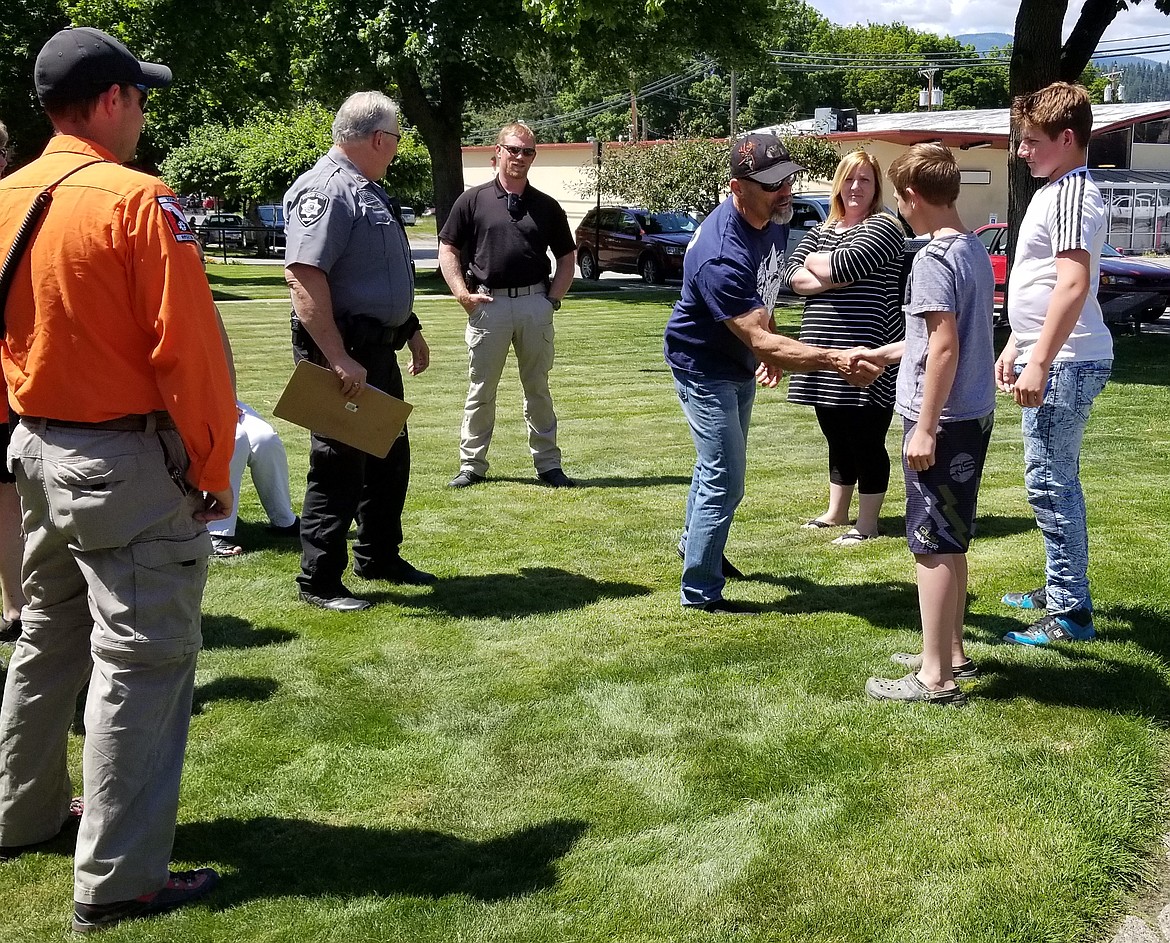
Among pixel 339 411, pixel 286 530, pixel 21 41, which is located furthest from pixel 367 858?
pixel 21 41

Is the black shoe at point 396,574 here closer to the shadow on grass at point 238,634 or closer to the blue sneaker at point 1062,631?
the shadow on grass at point 238,634

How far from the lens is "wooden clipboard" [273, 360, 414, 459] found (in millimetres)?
4844

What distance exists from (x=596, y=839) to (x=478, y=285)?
496 cm

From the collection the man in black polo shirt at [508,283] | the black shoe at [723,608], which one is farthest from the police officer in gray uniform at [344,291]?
the man in black polo shirt at [508,283]

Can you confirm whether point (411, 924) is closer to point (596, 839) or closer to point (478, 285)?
point (596, 839)

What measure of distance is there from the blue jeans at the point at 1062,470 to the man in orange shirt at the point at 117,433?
3.00m

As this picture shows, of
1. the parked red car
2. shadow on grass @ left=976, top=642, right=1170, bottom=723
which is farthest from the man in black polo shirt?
the parked red car

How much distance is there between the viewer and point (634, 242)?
2778 cm

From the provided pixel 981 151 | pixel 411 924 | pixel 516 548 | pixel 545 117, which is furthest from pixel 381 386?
pixel 545 117

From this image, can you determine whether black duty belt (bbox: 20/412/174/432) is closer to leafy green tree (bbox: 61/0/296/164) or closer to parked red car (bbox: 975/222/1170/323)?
parked red car (bbox: 975/222/1170/323)

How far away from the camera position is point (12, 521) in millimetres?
4785

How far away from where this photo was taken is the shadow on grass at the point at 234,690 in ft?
14.3

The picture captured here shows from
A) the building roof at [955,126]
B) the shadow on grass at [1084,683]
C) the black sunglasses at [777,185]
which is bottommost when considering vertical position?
the shadow on grass at [1084,683]

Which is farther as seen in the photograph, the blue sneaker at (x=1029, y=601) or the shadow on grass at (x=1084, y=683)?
the blue sneaker at (x=1029, y=601)
